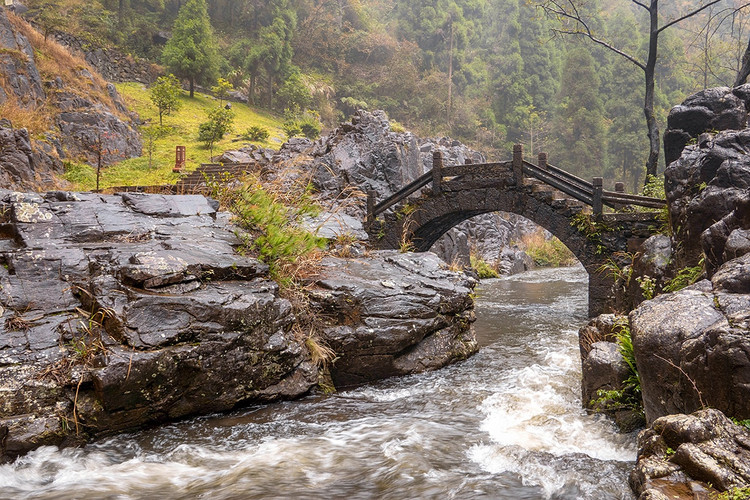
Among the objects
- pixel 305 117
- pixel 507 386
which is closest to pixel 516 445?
pixel 507 386

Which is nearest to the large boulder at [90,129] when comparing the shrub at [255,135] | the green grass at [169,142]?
the green grass at [169,142]

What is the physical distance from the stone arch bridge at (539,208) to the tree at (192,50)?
28.1 m

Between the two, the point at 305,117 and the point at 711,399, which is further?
the point at 305,117

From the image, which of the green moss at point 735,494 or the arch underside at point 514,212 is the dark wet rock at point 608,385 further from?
the arch underside at point 514,212

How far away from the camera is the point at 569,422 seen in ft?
19.1

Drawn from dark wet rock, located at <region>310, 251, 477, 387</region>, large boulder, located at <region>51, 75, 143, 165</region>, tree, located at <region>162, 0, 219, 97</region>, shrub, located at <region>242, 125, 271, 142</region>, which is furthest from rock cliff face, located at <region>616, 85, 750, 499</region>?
tree, located at <region>162, 0, 219, 97</region>

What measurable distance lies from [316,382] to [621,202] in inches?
414

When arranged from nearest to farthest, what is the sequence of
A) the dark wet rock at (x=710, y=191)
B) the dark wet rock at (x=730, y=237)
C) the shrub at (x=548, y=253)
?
the dark wet rock at (x=730, y=237) → the dark wet rock at (x=710, y=191) → the shrub at (x=548, y=253)

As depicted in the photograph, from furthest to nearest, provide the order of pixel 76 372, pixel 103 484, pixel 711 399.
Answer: pixel 76 372
pixel 103 484
pixel 711 399

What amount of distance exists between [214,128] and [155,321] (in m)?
26.7

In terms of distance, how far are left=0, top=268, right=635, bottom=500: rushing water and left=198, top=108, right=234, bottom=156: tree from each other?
85.9 feet

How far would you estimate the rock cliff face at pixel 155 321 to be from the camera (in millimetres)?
5195

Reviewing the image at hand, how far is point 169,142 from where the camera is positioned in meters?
30.5

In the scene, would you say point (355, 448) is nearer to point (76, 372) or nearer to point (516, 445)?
point (516, 445)
